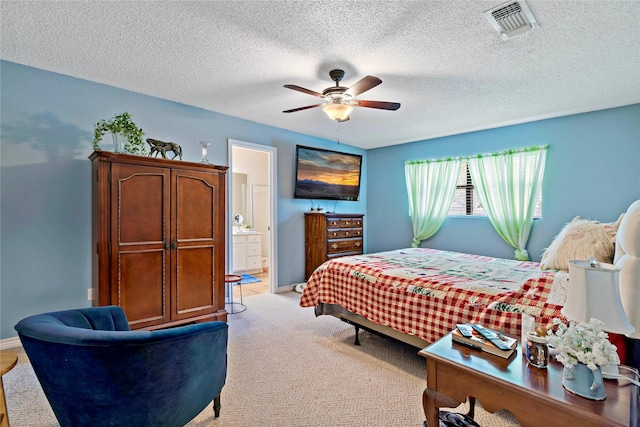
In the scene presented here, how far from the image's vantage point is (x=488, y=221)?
4488 mm

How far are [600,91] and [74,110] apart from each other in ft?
17.3

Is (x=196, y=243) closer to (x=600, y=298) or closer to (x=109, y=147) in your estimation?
(x=109, y=147)

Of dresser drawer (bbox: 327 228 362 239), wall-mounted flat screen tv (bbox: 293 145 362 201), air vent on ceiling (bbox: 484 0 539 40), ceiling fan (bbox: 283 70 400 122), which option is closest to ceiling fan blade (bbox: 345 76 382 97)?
ceiling fan (bbox: 283 70 400 122)

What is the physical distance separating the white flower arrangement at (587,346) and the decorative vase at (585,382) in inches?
1.3

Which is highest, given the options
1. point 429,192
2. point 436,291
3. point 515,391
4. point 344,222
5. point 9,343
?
point 429,192

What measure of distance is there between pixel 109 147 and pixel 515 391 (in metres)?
3.76

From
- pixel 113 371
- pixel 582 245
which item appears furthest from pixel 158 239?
pixel 582 245

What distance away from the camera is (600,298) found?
3.56 feet

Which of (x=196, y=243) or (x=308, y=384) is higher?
(x=196, y=243)

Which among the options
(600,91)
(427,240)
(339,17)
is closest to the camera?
(339,17)

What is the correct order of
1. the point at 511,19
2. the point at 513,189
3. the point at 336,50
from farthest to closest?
1. the point at 513,189
2. the point at 336,50
3. the point at 511,19

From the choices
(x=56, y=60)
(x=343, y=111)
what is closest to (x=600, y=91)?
(x=343, y=111)

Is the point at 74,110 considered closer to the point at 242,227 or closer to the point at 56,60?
the point at 56,60

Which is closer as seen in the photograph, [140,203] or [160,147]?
[140,203]
